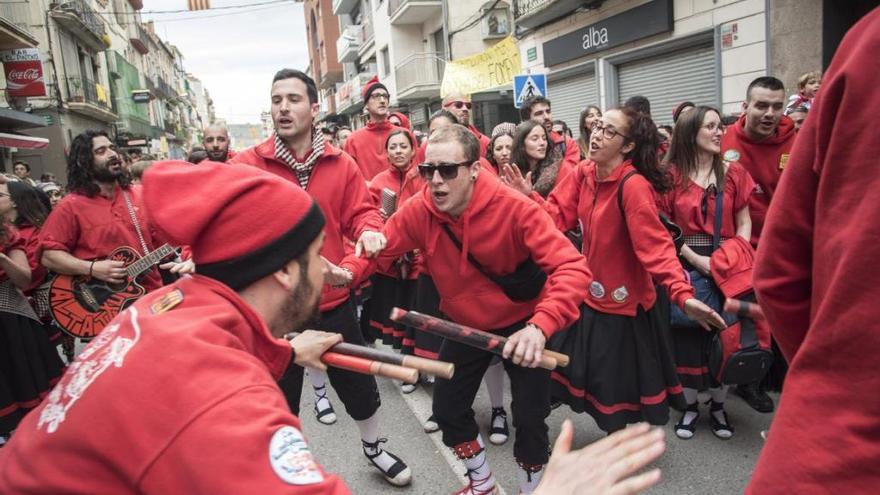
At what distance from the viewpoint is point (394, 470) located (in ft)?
11.5

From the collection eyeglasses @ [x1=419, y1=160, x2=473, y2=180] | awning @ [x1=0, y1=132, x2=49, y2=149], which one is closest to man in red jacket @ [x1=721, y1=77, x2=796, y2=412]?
eyeglasses @ [x1=419, y1=160, x2=473, y2=180]

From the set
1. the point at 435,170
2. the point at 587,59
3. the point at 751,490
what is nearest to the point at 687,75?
the point at 587,59

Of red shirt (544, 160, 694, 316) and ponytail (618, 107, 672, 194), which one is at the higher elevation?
ponytail (618, 107, 672, 194)

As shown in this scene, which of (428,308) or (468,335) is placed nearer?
(468,335)

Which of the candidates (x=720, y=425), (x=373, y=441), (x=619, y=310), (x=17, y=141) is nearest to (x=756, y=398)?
(x=720, y=425)

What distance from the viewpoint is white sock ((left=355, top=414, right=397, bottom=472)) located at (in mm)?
3547

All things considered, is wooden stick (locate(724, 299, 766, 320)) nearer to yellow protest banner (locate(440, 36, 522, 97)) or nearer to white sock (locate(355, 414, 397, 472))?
white sock (locate(355, 414, 397, 472))

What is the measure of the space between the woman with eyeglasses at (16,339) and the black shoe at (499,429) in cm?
315

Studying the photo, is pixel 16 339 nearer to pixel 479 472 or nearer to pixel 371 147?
pixel 479 472

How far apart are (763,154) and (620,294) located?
2.08 meters

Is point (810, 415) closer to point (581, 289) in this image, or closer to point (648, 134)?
point (581, 289)

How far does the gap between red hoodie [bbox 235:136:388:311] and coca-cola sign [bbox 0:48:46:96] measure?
68.1ft

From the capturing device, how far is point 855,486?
1042 millimetres

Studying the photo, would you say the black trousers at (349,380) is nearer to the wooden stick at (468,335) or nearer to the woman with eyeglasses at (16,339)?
the wooden stick at (468,335)
